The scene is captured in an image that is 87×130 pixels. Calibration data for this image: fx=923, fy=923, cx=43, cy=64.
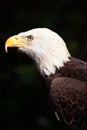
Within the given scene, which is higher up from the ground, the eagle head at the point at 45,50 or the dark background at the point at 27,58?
the eagle head at the point at 45,50

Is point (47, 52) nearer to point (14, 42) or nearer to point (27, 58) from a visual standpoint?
point (14, 42)

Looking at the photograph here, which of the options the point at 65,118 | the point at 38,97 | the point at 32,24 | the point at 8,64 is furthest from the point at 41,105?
the point at 65,118

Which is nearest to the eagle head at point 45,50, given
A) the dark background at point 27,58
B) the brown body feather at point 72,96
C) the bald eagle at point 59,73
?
the bald eagle at point 59,73

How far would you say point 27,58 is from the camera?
44.9ft

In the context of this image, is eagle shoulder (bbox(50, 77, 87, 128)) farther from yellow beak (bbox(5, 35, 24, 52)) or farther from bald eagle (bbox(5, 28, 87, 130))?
yellow beak (bbox(5, 35, 24, 52))

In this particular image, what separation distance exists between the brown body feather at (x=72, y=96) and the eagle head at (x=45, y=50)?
22 centimetres

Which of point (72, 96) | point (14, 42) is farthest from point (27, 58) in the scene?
point (72, 96)

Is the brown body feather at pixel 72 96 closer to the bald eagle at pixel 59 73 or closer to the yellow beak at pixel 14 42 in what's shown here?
the bald eagle at pixel 59 73

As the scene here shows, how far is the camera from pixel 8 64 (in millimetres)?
13875

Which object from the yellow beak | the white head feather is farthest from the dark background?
the yellow beak

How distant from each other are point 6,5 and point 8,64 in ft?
4.86

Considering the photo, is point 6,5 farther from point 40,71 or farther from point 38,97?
point 40,71

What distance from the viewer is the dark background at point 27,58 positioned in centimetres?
1288

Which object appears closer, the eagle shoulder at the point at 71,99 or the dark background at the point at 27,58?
the eagle shoulder at the point at 71,99
